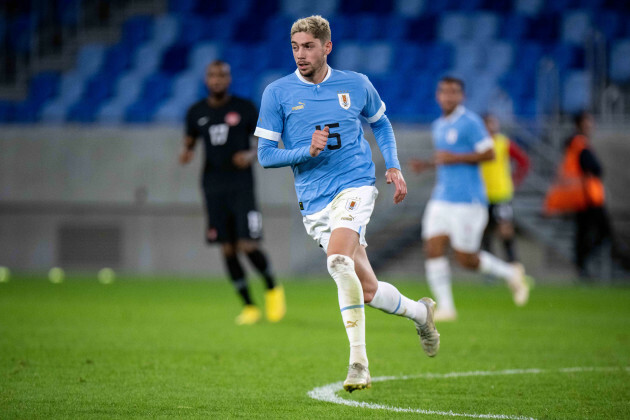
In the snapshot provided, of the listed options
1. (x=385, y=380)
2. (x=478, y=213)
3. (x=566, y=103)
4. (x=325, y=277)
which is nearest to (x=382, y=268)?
(x=325, y=277)

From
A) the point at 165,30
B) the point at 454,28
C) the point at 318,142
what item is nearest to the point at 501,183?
the point at 454,28

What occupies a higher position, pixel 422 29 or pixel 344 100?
pixel 422 29

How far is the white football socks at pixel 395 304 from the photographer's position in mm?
5652

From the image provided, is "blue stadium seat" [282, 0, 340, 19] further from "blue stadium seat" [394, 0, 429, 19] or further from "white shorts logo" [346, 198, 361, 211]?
"white shorts logo" [346, 198, 361, 211]

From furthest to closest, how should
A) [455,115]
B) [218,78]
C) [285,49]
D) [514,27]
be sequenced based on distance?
[285,49], [514,27], [455,115], [218,78]

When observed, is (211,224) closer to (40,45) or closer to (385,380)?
(385,380)

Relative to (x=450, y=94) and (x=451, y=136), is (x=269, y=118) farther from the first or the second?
(x=451, y=136)

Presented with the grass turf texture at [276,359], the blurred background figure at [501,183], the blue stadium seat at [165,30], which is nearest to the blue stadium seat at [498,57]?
the blurred background figure at [501,183]

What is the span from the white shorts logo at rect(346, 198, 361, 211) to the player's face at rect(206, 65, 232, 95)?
4294 millimetres

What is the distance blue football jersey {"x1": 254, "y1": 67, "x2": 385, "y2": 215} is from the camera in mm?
5578

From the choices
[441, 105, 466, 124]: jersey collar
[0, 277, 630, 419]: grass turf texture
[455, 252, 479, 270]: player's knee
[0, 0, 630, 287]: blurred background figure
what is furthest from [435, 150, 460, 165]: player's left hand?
[0, 0, 630, 287]: blurred background figure

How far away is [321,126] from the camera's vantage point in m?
5.59

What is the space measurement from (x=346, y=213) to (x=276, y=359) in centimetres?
183

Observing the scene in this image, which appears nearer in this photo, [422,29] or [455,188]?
[455,188]
